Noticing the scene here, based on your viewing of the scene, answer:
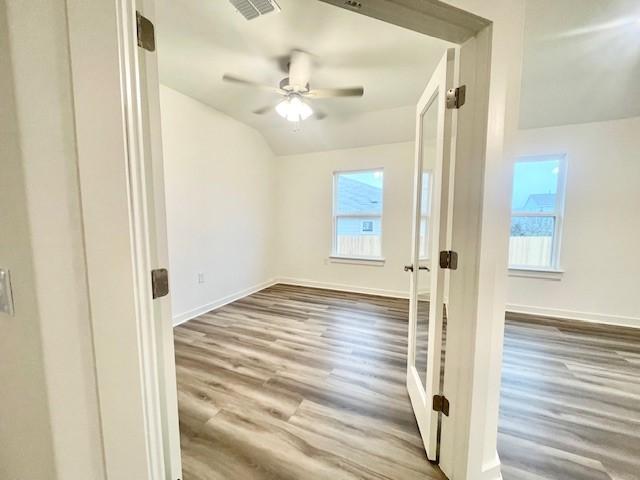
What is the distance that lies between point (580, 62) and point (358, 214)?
2.87 meters

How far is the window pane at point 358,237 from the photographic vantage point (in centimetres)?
421

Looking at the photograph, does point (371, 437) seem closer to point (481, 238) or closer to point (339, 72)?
point (481, 238)

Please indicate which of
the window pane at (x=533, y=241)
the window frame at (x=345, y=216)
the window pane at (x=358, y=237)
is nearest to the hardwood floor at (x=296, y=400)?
the window frame at (x=345, y=216)

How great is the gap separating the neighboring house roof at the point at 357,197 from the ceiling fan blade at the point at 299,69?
2112 millimetres

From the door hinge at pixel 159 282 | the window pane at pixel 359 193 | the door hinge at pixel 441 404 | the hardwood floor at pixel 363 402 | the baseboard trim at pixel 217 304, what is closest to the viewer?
the door hinge at pixel 159 282

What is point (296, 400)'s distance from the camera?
1.73 meters

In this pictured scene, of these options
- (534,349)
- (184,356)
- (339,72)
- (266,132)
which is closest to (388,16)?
(339,72)

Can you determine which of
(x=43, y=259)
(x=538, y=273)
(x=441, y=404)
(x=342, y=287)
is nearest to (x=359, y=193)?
(x=342, y=287)

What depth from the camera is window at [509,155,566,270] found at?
10.4ft

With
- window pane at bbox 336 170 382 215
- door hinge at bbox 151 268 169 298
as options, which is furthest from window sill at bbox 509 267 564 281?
door hinge at bbox 151 268 169 298

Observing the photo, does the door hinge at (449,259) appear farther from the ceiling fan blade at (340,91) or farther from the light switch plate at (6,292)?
the ceiling fan blade at (340,91)

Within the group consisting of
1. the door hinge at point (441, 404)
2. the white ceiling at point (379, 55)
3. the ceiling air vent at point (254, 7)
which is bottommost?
the door hinge at point (441, 404)

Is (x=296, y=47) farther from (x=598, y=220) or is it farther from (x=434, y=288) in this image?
(x=598, y=220)

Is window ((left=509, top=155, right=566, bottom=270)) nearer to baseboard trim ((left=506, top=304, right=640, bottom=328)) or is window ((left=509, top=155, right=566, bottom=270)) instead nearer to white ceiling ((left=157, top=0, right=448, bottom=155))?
baseboard trim ((left=506, top=304, right=640, bottom=328))
